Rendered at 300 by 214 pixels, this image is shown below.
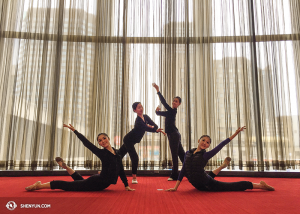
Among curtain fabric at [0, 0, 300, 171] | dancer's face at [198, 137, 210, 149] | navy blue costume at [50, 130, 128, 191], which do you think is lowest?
navy blue costume at [50, 130, 128, 191]

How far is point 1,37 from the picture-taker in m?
4.94

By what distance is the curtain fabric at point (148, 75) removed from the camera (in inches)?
181

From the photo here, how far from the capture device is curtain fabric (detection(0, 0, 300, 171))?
15.1 ft

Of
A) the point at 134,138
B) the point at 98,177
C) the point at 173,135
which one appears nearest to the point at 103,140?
the point at 98,177

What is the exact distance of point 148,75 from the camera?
4.86 metres

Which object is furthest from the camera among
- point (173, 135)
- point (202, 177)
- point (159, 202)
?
point (173, 135)

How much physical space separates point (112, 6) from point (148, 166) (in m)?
3.51

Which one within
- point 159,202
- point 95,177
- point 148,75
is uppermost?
point 148,75

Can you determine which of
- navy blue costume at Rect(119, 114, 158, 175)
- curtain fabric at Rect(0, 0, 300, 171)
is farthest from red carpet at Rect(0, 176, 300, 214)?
curtain fabric at Rect(0, 0, 300, 171)

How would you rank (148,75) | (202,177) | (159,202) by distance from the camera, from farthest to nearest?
1. (148,75)
2. (202,177)
3. (159,202)

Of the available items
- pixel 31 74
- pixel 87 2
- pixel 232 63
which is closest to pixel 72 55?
pixel 31 74

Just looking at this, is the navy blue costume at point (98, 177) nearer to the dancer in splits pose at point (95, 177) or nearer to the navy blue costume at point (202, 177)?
the dancer in splits pose at point (95, 177)

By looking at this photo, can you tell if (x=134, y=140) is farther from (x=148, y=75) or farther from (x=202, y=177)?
(x=148, y=75)

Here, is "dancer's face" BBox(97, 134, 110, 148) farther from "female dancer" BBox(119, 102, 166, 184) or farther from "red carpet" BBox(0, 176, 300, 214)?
"female dancer" BBox(119, 102, 166, 184)
